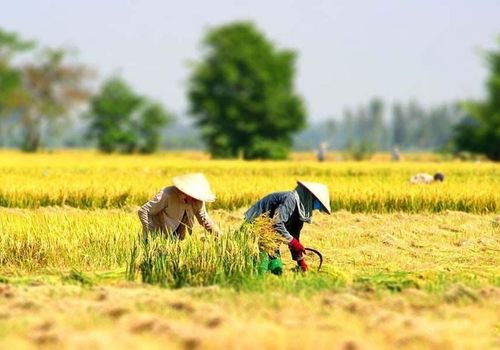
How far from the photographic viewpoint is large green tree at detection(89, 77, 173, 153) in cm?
5216

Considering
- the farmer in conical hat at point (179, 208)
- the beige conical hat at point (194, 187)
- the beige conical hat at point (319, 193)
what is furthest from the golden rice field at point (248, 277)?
the beige conical hat at point (319, 193)

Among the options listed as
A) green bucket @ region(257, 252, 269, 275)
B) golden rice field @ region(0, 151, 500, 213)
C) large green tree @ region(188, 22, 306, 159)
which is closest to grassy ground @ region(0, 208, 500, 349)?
green bucket @ region(257, 252, 269, 275)

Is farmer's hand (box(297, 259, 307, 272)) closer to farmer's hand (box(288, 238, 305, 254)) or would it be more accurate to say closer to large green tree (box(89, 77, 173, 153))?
farmer's hand (box(288, 238, 305, 254))

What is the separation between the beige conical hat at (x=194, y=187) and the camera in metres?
8.09

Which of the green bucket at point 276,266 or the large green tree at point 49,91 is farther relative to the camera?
the large green tree at point 49,91

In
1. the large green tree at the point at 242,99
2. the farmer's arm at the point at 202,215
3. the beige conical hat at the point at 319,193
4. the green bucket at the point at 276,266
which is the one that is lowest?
the green bucket at the point at 276,266

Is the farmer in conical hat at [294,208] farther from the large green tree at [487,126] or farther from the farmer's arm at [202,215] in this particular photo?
the large green tree at [487,126]

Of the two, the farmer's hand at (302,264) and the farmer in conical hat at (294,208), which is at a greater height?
the farmer in conical hat at (294,208)

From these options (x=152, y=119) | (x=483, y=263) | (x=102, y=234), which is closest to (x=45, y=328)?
(x=102, y=234)

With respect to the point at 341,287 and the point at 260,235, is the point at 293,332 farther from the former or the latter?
the point at 260,235

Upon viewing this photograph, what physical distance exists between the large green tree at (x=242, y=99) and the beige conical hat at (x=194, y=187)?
3445cm

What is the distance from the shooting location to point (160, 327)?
4941mm

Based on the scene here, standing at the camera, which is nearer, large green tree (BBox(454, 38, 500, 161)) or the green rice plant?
the green rice plant

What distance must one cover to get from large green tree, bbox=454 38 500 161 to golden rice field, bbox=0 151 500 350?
23745mm
